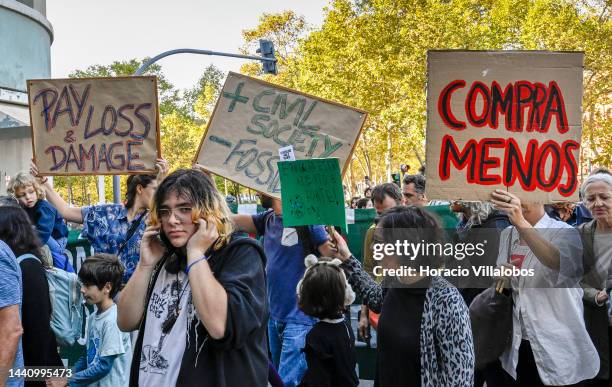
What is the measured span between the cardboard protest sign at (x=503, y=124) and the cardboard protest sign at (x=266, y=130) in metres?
0.79

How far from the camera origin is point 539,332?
12.1ft

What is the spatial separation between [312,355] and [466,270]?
1.21 metres

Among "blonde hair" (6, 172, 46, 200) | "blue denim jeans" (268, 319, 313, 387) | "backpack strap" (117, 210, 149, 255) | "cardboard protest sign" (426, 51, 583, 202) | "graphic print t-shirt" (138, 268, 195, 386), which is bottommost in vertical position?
"blue denim jeans" (268, 319, 313, 387)

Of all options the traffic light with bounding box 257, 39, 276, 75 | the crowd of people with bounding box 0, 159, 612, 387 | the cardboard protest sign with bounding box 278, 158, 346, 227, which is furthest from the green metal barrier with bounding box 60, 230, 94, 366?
the traffic light with bounding box 257, 39, 276, 75

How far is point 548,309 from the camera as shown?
12.2ft

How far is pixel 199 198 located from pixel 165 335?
522 mm

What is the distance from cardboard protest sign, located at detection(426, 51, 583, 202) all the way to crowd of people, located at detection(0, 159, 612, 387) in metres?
0.17

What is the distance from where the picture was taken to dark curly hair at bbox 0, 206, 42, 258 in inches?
149

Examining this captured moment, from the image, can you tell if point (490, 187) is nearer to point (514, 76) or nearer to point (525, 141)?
point (525, 141)

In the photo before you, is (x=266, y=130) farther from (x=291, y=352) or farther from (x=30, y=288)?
(x=30, y=288)

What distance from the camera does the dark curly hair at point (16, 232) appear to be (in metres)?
3.77

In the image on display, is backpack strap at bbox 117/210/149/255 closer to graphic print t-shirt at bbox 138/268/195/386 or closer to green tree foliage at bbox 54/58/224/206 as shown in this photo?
graphic print t-shirt at bbox 138/268/195/386

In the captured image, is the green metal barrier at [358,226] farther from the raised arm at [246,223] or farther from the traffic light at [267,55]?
the traffic light at [267,55]

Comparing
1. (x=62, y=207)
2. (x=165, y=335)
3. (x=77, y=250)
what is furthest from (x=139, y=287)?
(x=77, y=250)
